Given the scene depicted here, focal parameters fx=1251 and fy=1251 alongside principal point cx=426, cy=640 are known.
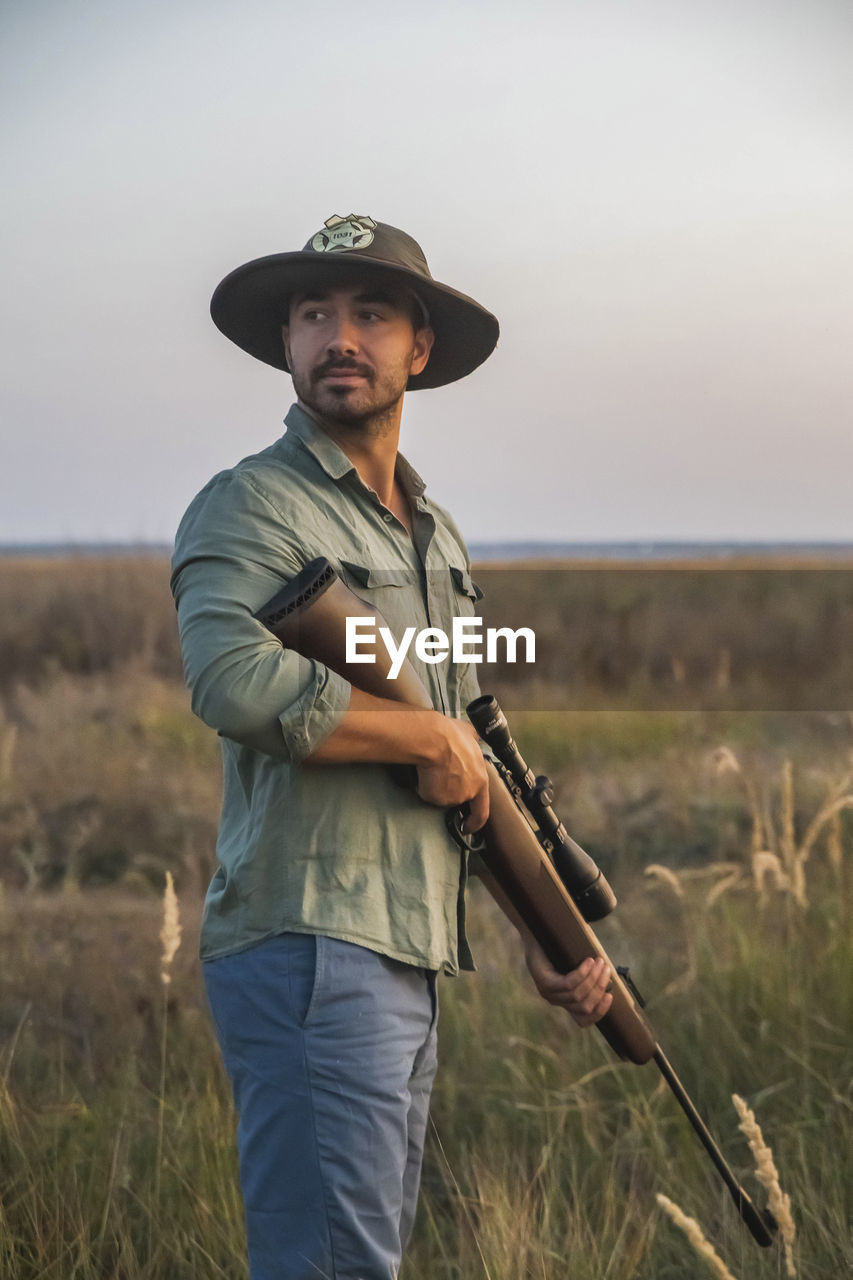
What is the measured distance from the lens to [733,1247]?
256cm

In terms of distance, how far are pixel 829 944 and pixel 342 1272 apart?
219 cm

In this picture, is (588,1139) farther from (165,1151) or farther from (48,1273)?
(48,1273)

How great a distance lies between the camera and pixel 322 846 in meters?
1.84

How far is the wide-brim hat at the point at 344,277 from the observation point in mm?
2102

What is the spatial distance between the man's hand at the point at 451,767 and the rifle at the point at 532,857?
4cm

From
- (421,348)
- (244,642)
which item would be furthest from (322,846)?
(421,348)

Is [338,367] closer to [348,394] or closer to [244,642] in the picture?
[348,394]

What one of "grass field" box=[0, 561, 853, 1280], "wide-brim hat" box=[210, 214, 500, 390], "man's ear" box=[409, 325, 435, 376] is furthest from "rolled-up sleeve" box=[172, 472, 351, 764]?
"grass field" box=[0, 561, 853, 1280]

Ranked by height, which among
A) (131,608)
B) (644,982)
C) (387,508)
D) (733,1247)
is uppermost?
(131,608)

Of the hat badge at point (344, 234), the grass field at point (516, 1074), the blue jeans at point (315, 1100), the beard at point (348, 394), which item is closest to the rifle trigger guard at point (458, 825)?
the blue jeans at point (315, 1100)

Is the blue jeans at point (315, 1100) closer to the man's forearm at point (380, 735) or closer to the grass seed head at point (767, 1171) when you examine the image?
the man's forearm at point (380, 735)

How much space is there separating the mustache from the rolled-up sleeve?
301 millimetres

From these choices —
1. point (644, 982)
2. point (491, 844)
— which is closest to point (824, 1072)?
point (644, 982)

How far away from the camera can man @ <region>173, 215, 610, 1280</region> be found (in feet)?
5.82
